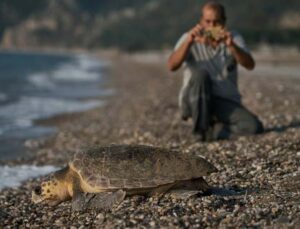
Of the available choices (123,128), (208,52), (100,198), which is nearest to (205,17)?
(208,52)

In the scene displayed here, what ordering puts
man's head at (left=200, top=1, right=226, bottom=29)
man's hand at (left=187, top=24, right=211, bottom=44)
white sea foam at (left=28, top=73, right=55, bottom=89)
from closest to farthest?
1. man's hand at (left=187, top=24, right=211, bottom=44)
2. man's head at (left=200, top=1, right=226, bottom=29)
3. white sea foam at (left=28, top=73, right=55, bottom=89)

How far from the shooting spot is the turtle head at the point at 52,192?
5.31 meters

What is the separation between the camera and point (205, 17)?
7.33 metres

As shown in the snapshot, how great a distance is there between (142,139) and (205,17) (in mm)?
2628

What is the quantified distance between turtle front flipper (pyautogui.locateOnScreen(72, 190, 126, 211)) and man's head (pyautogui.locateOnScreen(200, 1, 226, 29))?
3.16m

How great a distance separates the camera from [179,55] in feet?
24.2

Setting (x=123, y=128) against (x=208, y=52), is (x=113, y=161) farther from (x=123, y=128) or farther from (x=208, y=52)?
(x=123, y=128)

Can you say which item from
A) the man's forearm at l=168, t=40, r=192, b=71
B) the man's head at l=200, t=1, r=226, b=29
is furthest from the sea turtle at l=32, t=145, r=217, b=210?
the man's head at l=200, t=1, r=226, b=29

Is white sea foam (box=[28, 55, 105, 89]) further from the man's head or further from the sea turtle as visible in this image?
the sea turtle

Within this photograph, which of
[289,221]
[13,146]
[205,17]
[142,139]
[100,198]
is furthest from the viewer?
[13,146]

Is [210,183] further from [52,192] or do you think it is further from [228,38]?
[228,38]

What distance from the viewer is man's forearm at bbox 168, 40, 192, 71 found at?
7.27 meters

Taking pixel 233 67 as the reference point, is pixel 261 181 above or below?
below

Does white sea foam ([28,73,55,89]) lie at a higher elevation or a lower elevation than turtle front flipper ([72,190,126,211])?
lower
